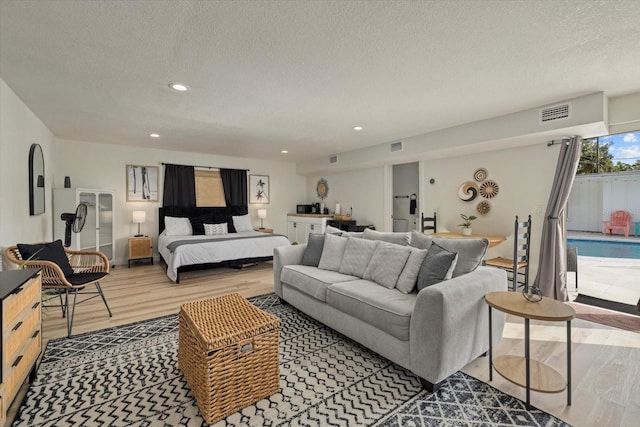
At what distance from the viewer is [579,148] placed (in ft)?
11.7

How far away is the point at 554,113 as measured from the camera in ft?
10.7

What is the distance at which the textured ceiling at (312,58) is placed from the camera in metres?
1.74

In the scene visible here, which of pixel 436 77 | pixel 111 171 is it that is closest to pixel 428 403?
pixel 436 77

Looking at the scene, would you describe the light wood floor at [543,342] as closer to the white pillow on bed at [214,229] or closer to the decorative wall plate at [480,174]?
the white pillow on bed at [214,229]

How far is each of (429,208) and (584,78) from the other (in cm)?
295

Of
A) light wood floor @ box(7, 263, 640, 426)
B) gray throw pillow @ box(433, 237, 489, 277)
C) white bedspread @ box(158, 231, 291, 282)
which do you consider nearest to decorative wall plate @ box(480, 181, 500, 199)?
light wood floor @ box(7, 263, 640, 426)

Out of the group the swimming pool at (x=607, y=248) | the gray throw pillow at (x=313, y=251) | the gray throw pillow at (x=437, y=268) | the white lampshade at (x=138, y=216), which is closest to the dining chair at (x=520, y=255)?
the gray throw pillow at (x=437, y=268)

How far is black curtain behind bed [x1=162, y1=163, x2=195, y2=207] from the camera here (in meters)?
6.14

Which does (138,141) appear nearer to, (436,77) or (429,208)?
(436,77)

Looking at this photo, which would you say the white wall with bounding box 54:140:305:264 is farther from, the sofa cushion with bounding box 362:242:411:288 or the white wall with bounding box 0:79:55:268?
the sofa cushion with bounding box 362:242:411:288

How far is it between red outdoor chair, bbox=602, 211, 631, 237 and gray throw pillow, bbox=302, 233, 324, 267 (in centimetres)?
1013

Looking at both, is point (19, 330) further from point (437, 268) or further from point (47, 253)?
point (437, 268)

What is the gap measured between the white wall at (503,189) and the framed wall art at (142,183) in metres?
5.49

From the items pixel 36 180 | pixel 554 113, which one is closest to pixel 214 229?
pixel 36 180
